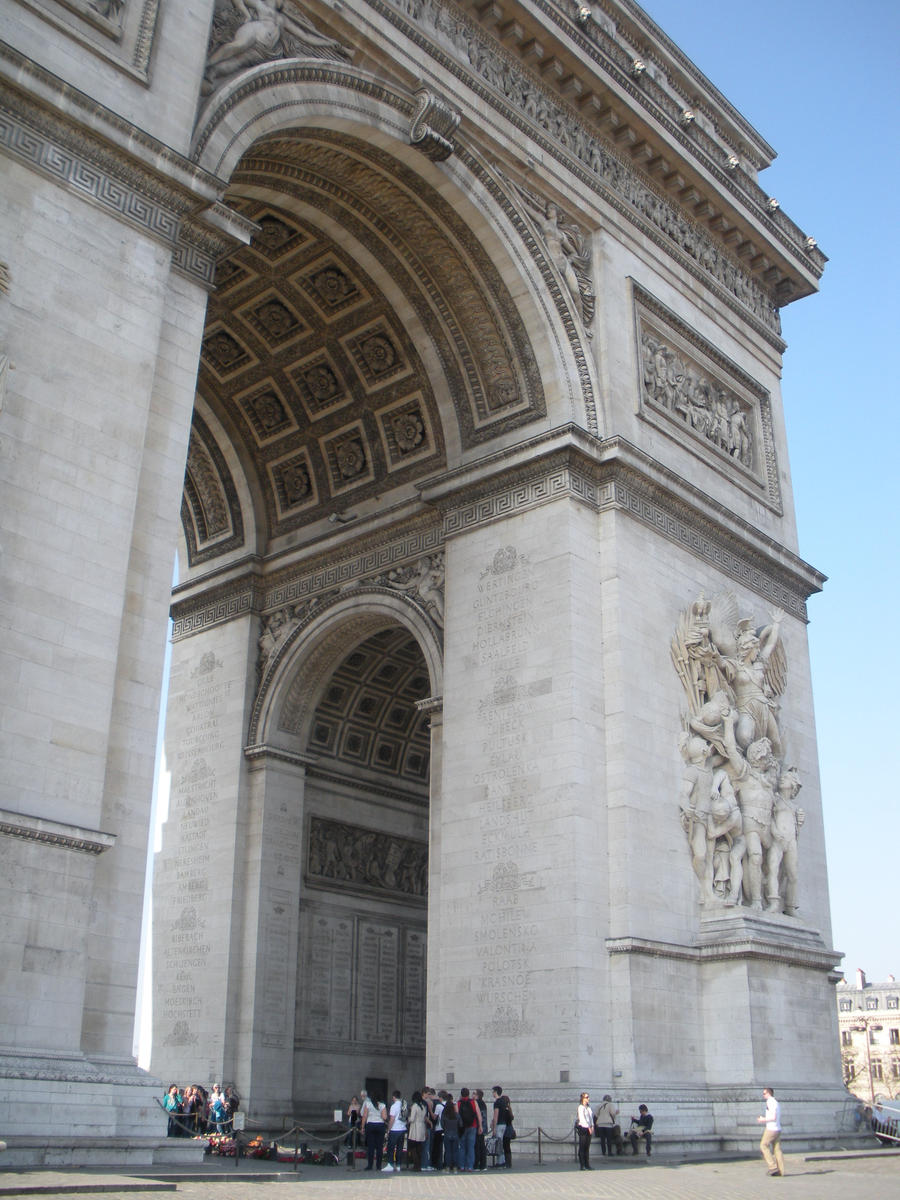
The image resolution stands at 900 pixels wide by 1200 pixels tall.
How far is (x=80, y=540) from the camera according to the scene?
528 inches

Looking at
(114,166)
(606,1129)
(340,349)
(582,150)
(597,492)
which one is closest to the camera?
(114,166)

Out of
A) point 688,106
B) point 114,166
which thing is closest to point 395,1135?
Result: point 114,166

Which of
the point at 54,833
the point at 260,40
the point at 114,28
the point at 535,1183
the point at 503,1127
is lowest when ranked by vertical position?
the point at 535,1183

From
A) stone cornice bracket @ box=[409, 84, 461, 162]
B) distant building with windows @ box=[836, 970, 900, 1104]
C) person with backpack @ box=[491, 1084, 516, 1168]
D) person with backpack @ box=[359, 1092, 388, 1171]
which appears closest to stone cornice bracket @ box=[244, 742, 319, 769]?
person with backpack @ box=[491, 1084, 516, 1168]

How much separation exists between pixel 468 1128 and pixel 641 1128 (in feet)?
9.63

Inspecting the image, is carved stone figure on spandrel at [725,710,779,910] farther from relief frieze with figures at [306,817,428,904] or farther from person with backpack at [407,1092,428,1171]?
relief frieze with figures at [306,817,428,904]

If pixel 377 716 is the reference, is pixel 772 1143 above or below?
below

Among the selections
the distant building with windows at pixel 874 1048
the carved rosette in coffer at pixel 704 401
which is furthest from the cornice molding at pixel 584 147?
the distant building with windows at pixel 874 1048

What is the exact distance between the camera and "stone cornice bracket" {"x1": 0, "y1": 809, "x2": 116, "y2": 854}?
38.9 ft

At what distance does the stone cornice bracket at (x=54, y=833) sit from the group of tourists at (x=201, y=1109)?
7.62 metres

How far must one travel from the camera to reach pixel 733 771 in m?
21.7

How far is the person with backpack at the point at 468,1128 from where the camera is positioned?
52.0ft

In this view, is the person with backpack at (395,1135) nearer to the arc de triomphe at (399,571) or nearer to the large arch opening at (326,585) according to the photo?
the arc de triomphe at (399,571)

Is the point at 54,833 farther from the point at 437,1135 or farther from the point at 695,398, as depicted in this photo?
the point at 695,398
